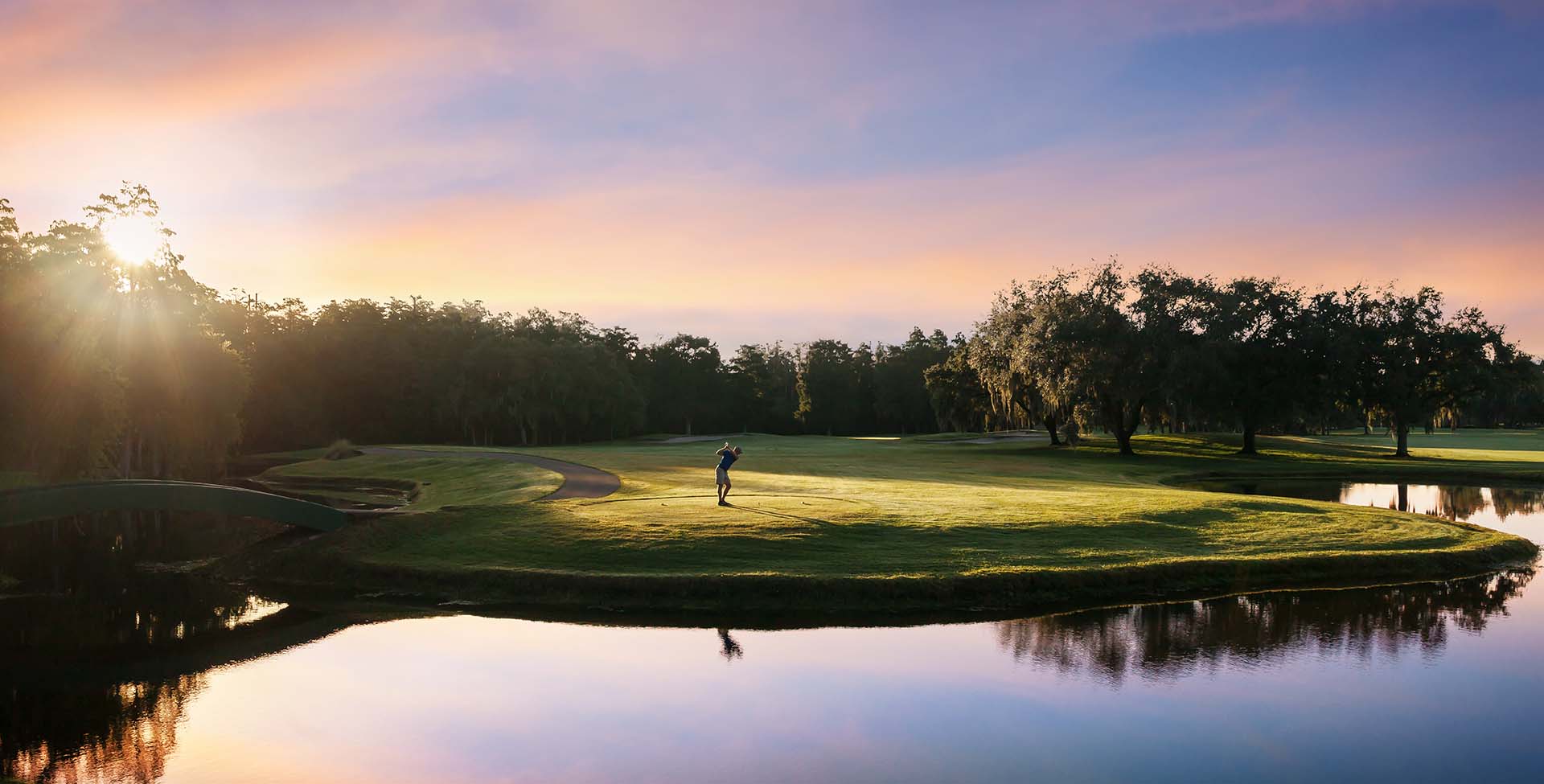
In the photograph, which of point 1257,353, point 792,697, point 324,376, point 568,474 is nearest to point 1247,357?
point 1257,353

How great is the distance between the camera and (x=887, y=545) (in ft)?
76.5

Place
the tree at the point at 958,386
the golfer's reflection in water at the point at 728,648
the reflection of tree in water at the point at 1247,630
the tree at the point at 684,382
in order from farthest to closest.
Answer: the tree at the point at 684,382, the tree at the point at 958,386, the golfer's reflection in water at the point at 728,648, the reflection of tree in water at the point at 1247,630

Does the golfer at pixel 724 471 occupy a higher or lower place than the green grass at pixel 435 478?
higher

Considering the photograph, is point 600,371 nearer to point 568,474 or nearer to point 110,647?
point 568,474

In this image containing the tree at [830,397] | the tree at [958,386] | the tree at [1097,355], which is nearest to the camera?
the tree at [1097,355]

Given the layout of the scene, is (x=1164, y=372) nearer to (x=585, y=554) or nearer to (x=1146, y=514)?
(x=1146, y=514)

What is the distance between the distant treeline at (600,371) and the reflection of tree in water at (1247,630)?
26470mm

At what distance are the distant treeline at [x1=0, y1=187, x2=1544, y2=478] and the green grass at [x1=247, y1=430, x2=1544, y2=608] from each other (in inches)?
514

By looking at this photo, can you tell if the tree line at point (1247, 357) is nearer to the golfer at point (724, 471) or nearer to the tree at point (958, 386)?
the tree at point (958, 386)

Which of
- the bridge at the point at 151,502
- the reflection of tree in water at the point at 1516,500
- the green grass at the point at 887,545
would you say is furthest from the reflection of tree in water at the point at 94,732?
the reflection of tree in water at the point at 1516,500

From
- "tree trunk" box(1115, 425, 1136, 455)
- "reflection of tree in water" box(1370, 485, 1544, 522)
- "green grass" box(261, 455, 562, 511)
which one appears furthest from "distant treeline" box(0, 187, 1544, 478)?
"reflection of tree in water" box(1370, 485, 1544, 522)

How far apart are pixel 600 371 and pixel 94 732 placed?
86.3 m

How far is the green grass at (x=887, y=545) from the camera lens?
66.9 ft

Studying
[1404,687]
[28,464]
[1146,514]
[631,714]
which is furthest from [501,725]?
[28,464]
